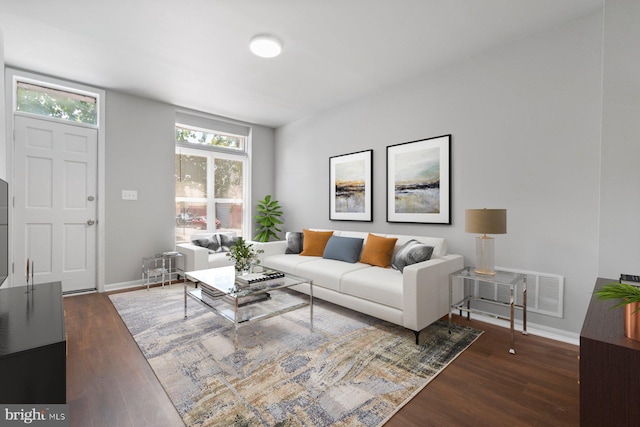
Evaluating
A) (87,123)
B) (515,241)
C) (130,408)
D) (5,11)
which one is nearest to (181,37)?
(5,11)

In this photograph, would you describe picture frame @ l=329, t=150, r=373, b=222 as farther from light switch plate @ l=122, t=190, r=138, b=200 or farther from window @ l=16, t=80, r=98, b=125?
window @ l=16, t=80, r=98, b=125

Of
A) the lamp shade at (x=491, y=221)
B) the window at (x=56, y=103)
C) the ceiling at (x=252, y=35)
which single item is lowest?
the lamp shade at (x=491, y=221)

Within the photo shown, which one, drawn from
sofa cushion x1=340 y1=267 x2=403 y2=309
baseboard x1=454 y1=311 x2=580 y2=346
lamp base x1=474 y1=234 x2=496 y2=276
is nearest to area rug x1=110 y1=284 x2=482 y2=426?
sofa cushion x1=340 y1=267 x2=403 y2=309

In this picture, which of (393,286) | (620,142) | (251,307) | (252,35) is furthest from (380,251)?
(252,35)

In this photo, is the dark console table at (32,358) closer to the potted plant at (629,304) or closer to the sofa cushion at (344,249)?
the potted plant at (629,304)

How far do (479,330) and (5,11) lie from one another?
4.89 metres

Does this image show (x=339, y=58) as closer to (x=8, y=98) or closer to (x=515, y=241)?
(x=515, y=241)

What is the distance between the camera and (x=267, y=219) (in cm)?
519

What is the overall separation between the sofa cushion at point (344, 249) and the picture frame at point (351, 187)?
570 mm

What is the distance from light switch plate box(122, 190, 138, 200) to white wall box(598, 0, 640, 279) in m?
5.17

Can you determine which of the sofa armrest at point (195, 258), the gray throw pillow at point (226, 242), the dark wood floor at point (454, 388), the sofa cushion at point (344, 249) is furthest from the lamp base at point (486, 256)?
the gray throw pillow at point (226, 242)

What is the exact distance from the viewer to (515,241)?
9.02ft

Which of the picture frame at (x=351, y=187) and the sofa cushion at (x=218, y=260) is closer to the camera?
the picture frame at (x=351, y=187)

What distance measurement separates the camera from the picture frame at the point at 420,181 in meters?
3.21
